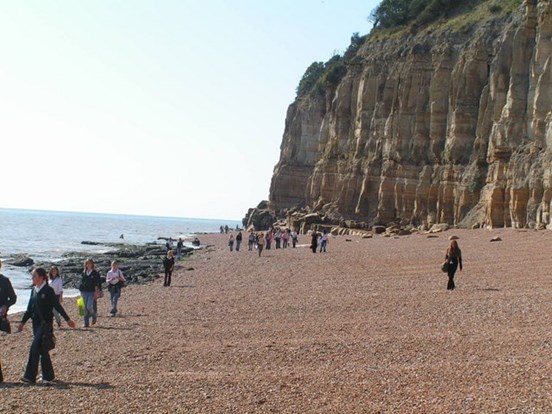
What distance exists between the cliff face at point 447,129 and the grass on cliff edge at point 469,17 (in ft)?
2.18

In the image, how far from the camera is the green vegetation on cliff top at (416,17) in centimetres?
5441

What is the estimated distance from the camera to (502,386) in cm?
870

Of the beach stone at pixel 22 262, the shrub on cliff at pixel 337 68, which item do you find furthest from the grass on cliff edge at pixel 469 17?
the beach stone at pixel 22 262

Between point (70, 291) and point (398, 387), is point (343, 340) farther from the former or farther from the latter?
point (70, 291)

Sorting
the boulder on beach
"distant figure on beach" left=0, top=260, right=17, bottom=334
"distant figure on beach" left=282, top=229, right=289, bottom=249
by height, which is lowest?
the boulder on beach

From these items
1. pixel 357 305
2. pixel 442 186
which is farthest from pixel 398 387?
pixel 442 186

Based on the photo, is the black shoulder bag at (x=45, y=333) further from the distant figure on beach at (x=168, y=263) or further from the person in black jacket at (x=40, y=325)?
the distant figure on beach at (x=168, y=263)

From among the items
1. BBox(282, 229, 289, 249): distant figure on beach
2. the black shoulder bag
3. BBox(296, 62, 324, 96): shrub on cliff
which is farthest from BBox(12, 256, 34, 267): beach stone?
BBox(296, 62, 324, 96): shrub on cliff

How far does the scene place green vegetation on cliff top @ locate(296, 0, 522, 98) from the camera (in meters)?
54.4

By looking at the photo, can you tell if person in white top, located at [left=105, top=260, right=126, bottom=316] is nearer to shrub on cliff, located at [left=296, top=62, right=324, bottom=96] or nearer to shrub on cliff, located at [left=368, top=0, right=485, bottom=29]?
shrub on cliff, located at [left=368, top=0, right=485, bottom=29]

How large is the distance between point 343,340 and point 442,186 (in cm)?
4008

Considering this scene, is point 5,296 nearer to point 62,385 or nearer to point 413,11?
point 62,385

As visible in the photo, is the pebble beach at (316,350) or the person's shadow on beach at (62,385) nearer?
the pebble beach at (316,350)

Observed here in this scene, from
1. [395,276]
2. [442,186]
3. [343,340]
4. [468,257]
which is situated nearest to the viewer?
[343,340]
